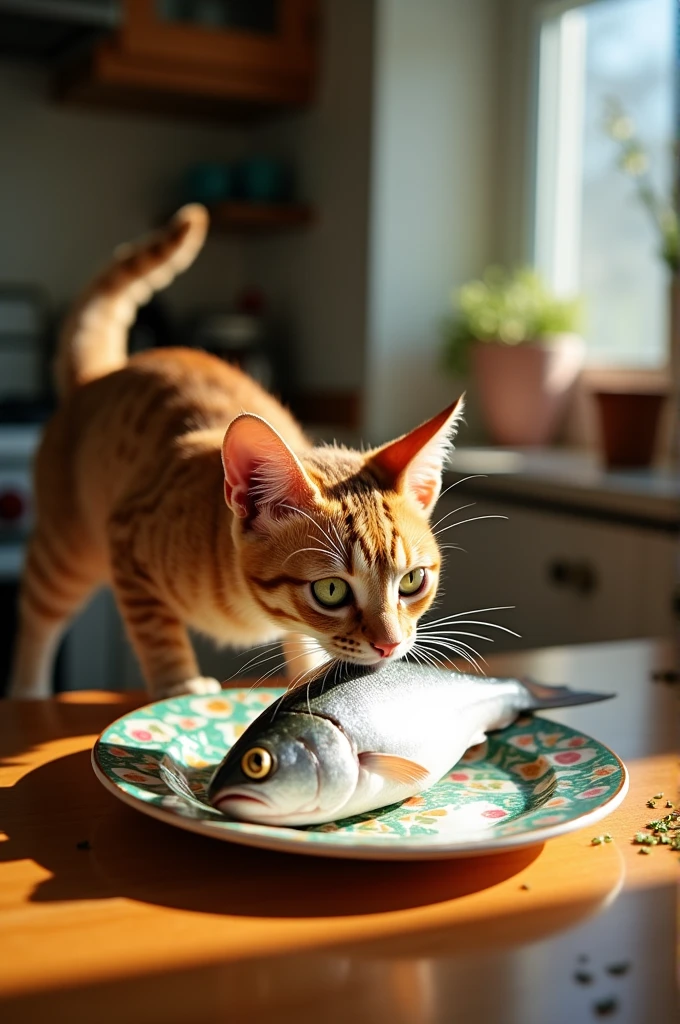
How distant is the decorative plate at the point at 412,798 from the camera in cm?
65

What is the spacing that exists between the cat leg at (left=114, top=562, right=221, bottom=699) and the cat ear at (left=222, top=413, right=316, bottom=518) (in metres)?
0.32

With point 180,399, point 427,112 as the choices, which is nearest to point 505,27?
point 427,112

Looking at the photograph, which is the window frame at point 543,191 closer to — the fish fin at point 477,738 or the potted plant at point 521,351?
the potted plant at point 521,351

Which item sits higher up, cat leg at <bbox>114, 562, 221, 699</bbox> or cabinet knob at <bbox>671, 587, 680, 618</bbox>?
cat leg at <bbox>114, 562, 221, 699</bbox>

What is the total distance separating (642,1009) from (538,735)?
14.0 inches

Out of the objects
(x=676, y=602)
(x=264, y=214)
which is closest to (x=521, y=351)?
(x=264, y=214)

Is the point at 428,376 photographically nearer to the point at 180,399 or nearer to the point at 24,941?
the point at 180,399

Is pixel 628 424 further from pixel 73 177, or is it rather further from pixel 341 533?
pixel 73 177

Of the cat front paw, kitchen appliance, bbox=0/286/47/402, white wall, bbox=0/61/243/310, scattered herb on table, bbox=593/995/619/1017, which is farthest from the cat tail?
white wall, bbox=0/61/243/310

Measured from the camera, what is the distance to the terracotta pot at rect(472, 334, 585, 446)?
8.96 feet

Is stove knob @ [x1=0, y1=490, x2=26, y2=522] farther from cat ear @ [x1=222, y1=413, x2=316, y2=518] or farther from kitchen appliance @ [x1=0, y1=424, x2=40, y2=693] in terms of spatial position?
cat ear @ [x1=222, y1=413, x2=316, y2=518]

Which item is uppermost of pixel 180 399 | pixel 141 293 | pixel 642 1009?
pixel 141 293

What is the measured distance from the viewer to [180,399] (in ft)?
4.40

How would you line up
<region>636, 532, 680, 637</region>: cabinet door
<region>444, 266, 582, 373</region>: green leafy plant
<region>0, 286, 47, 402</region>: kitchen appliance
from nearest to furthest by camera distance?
<region>636, 532, 680, 637</region>: cabinet door < <region>444, 266, 582, 373</region>: green leafy plant < <region>0, 286, 47, 402</region>: kitchen appliance
